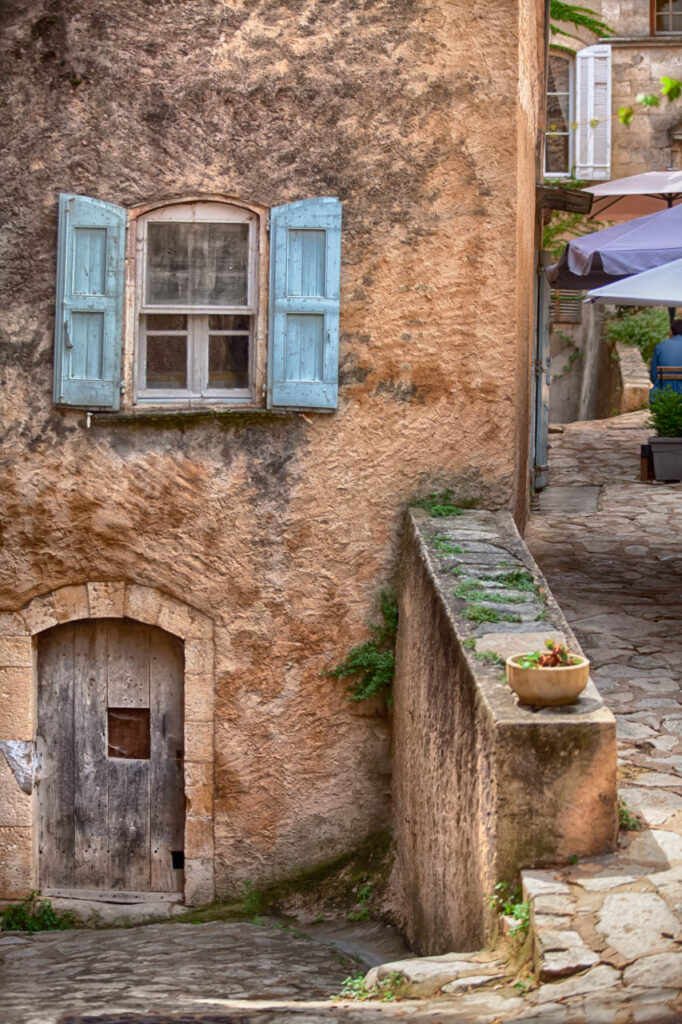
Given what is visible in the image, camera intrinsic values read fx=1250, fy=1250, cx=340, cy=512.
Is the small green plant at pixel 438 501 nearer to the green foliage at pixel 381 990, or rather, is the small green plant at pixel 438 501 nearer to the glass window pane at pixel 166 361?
the glass window pane at pixel 166 361

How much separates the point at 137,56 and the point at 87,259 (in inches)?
47.6

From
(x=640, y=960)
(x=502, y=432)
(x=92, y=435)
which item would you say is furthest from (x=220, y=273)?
(x=640, y=960)

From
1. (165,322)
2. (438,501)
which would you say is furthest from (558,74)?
(438,501)

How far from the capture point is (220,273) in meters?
7.52

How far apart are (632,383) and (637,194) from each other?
11.8 ft

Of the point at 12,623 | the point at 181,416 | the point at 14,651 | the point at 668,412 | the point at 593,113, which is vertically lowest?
the point at 14,651

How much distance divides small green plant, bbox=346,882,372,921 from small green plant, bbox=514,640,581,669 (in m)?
2.79

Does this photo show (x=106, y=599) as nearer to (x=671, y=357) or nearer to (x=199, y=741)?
(x=199, y=741)

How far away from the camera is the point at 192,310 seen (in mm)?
7500

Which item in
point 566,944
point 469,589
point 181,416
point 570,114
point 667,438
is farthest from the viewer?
point 570,114

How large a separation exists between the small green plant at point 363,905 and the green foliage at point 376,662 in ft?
3.55

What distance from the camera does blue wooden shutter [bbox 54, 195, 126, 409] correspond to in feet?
24.0

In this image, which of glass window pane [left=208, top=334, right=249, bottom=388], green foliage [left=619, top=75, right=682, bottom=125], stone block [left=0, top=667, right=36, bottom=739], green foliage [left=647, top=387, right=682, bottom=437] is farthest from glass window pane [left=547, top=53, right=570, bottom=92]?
stone block [left=0, top=667, right=36, bottom=739]

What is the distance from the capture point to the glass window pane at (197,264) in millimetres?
7477
